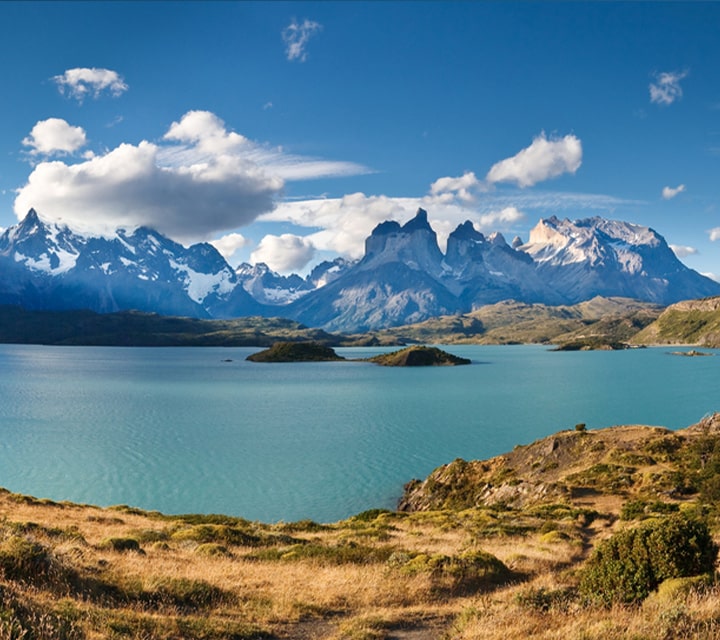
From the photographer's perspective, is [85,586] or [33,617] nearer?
[33,617]

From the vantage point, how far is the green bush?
18.2 metres

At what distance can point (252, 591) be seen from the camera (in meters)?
20.5

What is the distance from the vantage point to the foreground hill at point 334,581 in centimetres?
1436

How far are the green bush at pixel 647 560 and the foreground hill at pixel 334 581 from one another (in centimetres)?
34

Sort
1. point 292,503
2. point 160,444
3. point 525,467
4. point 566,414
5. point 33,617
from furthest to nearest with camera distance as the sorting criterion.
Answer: point 566,414 → point 160,444 → point 525,467 → point 292,503 → point 33,617

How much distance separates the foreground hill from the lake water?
26.0 meters

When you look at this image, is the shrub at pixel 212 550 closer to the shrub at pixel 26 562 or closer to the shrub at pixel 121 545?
the shrub at pixel 121 545

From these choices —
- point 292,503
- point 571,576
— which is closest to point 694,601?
point 571,576

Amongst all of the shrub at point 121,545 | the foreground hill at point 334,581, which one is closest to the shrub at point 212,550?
the foreground hill at point 334,581

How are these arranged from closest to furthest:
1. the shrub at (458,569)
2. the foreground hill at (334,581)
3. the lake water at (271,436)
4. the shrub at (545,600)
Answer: the foreground hill at (334,581) < the shrub at (545,600) < the shrub at (458,569) < the lake water at (271,436)

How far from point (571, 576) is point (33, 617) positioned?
22.1 meters

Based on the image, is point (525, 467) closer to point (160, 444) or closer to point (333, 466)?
point (333, 466)

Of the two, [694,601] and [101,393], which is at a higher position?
[694,601]

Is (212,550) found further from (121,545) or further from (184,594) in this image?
(184,594)
